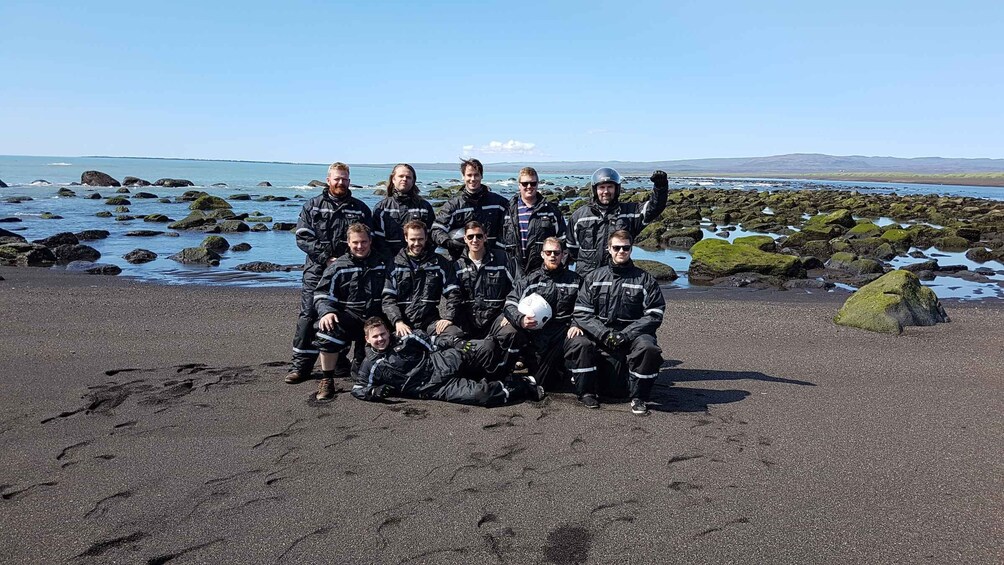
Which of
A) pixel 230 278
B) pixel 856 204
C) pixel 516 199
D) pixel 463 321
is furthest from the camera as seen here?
pixel 856 204

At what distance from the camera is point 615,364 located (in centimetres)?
691

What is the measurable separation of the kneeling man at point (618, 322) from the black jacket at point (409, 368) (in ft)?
4.34

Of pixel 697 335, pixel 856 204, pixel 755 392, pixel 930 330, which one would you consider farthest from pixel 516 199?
pixel 856 204

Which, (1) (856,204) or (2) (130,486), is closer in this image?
(2) (130,486)

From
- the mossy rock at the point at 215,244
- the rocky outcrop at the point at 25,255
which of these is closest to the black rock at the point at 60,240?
the rocky outcrop at the point at 25,255

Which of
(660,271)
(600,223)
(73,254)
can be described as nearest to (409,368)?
(600,223)

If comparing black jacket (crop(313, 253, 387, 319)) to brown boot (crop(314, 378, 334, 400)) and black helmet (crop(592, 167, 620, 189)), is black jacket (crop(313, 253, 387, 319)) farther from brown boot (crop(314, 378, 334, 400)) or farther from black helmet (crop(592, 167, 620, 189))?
black helmet (crop(592, 167, 620, 189))

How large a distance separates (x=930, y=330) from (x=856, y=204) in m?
42.4

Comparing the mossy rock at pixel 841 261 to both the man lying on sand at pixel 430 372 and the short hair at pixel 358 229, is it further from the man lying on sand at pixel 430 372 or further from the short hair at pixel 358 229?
the short hair at pixel 358 229

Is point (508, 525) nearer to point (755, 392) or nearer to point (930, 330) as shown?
point (755, 392)

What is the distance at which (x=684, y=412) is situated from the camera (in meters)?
6.63

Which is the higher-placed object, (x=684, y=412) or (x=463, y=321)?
(x=463, y=321)

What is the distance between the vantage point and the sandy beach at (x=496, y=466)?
419 cm

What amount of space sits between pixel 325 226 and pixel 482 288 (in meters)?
2.07
